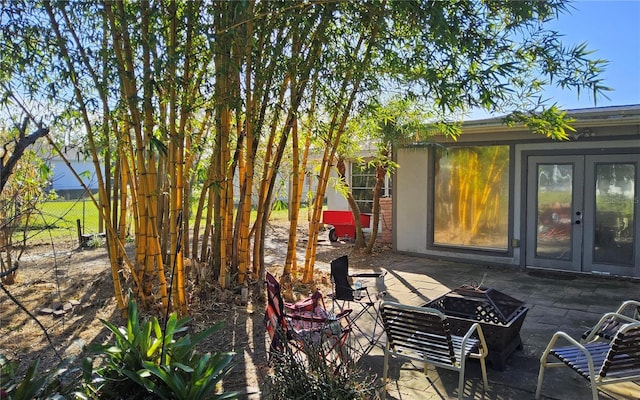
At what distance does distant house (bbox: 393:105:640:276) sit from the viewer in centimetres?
641

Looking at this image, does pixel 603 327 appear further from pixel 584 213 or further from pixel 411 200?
pixel 411 200

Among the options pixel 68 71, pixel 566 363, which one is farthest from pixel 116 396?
pixel 566 363

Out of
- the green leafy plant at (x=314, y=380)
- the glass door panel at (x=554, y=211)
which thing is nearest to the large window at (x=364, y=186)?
the glass door panel at (x=554, y=211)

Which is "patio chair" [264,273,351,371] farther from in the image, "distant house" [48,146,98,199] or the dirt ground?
"distant house" [48,146,98,199]

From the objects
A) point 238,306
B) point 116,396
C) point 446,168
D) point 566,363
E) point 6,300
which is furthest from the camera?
point 446,168

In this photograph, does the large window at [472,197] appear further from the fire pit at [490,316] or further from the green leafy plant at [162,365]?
the green leafy plant at [162,365]

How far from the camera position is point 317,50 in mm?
4375

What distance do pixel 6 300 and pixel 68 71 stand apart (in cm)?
381

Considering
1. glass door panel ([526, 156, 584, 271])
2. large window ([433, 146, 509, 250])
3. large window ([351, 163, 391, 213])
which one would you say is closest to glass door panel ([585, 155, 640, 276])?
glass door panel ([526, 156, 584, 271])

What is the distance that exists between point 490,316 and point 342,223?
7123mm

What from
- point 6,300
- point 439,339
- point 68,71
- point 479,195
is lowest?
point 6,300

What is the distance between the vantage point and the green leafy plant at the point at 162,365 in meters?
2.43

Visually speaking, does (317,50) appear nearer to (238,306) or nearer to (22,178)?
(238,306)

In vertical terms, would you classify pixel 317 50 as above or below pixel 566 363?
above
